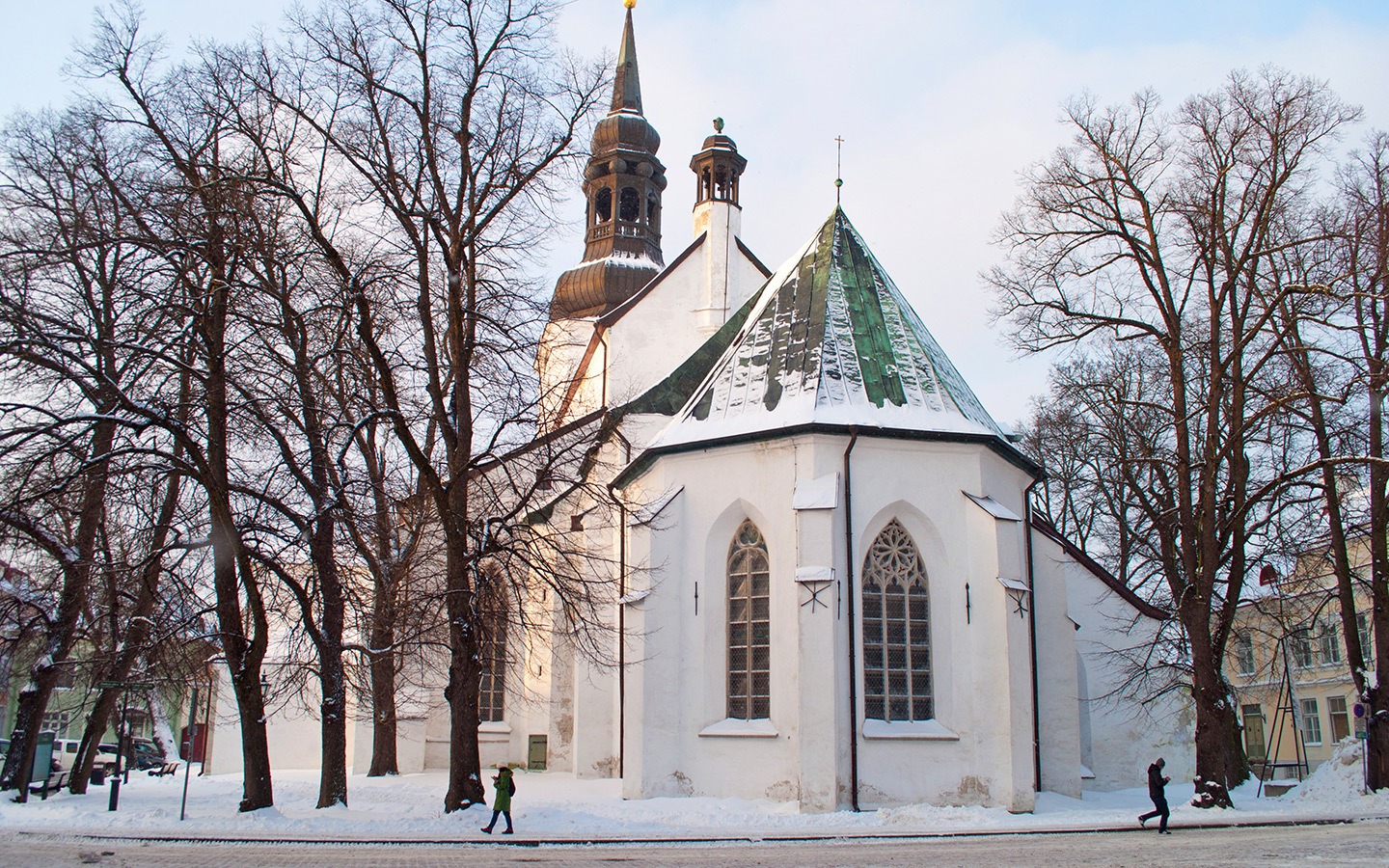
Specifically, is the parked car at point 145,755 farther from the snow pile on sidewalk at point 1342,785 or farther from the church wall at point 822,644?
the snow pile on sidewalk at point 1342,785

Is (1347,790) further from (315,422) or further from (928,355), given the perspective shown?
(315,422)

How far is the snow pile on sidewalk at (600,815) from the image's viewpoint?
14.6 metres

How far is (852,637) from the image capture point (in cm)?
1759

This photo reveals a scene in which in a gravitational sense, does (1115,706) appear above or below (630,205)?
below

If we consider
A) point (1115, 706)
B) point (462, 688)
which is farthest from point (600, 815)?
point (1115, 706)

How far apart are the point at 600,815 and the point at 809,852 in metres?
4.58

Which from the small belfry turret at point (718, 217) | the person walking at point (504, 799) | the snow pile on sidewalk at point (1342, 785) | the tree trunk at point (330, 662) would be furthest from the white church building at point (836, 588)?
the small belfry turret at point (718, 217)

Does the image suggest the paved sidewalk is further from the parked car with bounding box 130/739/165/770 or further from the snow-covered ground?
the parked car with bounding box 130/739/165/770

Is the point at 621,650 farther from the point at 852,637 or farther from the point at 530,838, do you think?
the point at 530,838

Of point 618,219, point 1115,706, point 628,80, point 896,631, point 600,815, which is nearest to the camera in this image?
point 600,815

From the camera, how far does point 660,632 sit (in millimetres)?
18781

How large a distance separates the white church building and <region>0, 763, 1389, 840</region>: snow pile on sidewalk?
818 millimetres

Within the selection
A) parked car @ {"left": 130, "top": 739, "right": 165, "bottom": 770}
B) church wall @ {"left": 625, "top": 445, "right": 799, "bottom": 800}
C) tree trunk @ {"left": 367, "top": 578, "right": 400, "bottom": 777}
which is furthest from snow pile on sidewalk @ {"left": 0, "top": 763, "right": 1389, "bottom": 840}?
parked car @ {"left": 130, "top": 739, "right": 165, "bottom": 770}

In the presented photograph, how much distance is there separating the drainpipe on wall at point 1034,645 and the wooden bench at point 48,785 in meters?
15.4
